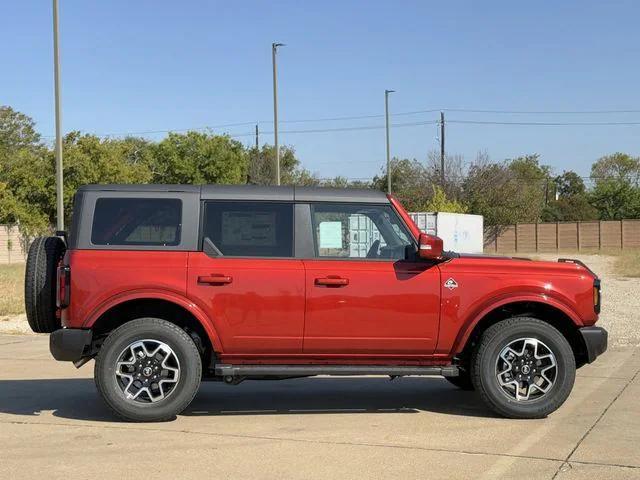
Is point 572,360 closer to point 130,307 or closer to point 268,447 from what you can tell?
point 268,447

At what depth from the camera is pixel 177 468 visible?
203 inches

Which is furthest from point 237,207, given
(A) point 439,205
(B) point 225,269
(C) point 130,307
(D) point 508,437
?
(A) point 439,205

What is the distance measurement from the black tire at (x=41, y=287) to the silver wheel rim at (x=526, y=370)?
12.8 feet

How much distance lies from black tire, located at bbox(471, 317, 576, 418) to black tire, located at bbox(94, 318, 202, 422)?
95.6 inches

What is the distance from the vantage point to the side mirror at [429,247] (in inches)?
246

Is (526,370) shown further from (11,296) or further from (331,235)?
(11,296)

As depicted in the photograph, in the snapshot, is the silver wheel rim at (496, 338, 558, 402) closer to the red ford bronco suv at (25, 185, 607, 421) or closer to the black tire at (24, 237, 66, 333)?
the red ford bronco suv at (25, 185, 607, 421)

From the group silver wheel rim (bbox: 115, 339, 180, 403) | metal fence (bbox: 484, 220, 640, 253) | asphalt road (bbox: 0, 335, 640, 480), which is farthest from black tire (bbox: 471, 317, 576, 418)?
metal fence (bbox: 484, 220, 640, 253)

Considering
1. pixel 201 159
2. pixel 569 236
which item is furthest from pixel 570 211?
pixel 201 159

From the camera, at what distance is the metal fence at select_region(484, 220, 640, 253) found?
60.0 m

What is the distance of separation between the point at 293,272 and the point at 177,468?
191 centimetres

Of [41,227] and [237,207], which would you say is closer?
[237,207]

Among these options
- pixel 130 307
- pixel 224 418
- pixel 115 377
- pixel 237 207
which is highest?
pixel 237 207

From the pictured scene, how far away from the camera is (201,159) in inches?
2023
